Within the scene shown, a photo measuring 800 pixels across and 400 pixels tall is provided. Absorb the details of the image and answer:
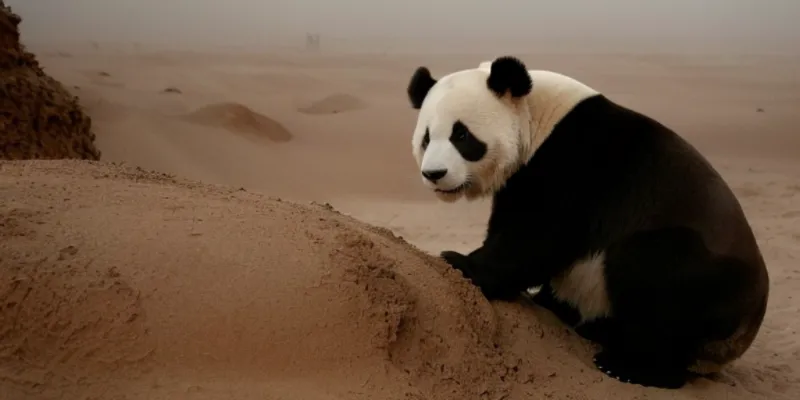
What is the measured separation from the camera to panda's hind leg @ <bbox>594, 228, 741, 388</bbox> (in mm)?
2416

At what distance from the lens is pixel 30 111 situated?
4074 mm

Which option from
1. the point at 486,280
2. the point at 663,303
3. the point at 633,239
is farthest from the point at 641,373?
the point at 486,280

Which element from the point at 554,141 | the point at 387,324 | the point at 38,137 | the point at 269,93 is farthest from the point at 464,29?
the point at 387,324

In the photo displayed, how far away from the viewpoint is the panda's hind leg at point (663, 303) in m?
2.42

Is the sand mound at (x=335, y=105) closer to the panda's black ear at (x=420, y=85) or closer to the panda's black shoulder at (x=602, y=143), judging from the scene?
the panda's black ear at (x=420, y=85)

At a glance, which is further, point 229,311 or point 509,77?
point 509,77

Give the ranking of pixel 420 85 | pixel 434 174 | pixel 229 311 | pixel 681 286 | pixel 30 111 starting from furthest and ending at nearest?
pixel 30 111 → pixel 420 85 → pixel 434 174 → pixel 681 286 → pixel 229 311

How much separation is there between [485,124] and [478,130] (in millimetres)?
35

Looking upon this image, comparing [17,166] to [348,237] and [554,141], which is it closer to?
[348,237]

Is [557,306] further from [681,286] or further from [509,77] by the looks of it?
[509,77]

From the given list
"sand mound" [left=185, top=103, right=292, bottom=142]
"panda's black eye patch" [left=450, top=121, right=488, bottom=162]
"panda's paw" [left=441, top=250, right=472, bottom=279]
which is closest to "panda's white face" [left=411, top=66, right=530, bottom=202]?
"panda's black eye patch" [left=450, top=121, right=488, bottom=162]

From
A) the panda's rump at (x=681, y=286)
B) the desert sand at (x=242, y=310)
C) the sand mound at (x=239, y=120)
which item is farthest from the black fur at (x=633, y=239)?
the sand mound at (x=239, y=120)

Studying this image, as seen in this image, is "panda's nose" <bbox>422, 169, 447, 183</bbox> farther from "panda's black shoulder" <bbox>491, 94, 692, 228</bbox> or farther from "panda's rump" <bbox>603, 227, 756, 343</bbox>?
"panda's rump" <bbox>603, 227, 756, 343</bbox>

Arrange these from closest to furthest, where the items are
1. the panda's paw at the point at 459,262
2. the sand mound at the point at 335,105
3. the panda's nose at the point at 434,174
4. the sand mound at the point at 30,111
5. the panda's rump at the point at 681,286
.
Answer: the panda's rump at the point at 681,286 < the panda's nose at the point at 434,174 < the panda's paw at the point at 459,262 < the sand mound at the point at 30,111 < the sand mound at the point at 335,105
